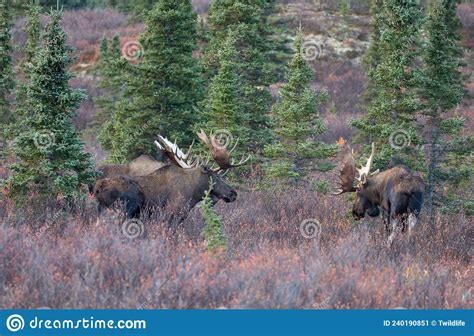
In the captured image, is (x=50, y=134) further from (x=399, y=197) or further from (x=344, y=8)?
(x=344, y=8)

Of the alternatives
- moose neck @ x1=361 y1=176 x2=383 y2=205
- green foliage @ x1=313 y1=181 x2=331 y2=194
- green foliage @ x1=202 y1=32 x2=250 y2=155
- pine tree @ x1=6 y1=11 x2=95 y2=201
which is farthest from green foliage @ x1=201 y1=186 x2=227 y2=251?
green foliage @ x1=202 y1=32 x2=250 y2=155

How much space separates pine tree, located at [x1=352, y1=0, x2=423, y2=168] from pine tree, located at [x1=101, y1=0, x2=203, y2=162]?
442 centimetres

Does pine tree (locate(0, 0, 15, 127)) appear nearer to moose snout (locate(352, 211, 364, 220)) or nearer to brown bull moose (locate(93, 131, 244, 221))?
brown bull moose (locate(93, 131, 244, 221))

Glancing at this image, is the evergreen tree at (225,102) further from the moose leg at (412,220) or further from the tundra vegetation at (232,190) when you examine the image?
the moose leg at (412,220)

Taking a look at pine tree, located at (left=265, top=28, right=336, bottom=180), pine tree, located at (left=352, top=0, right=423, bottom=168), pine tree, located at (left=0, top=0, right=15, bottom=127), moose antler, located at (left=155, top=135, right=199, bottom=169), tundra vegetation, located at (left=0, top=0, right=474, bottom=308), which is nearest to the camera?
tundra vegetation, located at (left=0, top=0, right=474, bottom=308)

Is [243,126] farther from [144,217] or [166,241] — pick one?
[166,241]

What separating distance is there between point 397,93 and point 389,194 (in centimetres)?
272

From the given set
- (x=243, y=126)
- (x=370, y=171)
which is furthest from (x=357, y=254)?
(x=243, y=126)

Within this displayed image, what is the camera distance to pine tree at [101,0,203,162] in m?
15.2

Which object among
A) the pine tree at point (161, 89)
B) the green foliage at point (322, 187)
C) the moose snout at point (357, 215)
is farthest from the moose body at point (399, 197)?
the pine tree at point (161, 89)

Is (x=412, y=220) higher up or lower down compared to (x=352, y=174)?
lower down

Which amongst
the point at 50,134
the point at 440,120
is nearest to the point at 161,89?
the point at 50,134

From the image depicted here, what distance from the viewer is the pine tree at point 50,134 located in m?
11.0

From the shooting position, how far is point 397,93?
13461mm
